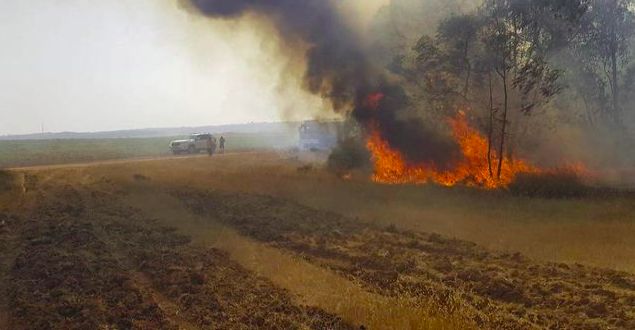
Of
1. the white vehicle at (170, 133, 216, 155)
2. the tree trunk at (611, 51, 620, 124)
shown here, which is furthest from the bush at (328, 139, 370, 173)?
the white vehicle at (170, 133, 216, 155)

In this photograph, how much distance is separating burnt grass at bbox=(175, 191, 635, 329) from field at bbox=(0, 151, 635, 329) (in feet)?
0.15

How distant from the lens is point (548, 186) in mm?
25016

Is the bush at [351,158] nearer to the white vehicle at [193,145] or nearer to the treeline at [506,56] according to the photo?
the treeline at [506,56]

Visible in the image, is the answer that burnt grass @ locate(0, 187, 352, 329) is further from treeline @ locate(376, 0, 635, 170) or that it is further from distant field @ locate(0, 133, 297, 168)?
distant field @ locate(0, 133, 297, 168)

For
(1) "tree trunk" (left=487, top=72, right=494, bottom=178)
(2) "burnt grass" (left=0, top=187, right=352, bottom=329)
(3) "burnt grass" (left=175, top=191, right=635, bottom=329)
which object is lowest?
(2) "burnt grass" (left=0, top=187, right=352, bottom=329)

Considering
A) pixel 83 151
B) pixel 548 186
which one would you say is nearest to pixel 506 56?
pixel 548 186

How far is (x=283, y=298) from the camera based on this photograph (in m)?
11.1

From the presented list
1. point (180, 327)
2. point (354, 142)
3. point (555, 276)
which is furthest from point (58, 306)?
point (354, 142)

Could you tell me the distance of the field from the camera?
10.1m

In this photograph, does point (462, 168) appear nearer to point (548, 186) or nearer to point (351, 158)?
point (548, 186)

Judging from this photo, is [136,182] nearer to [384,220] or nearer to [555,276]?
[384,220]

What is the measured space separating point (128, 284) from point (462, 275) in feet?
24.8

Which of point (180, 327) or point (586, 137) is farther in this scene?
point (586, 137)

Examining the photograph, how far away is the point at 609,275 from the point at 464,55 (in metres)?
17.2
